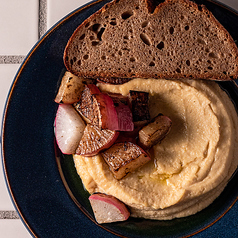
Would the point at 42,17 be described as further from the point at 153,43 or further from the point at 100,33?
the point at 153,43

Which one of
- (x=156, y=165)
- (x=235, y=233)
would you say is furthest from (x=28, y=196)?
(x=235, y=233)

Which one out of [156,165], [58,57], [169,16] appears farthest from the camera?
[58,57]

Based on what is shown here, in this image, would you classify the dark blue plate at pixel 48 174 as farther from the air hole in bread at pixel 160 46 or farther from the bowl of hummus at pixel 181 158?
the air hole in bread at pixel 160 46

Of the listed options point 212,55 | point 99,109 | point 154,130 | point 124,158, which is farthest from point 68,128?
point 212,55

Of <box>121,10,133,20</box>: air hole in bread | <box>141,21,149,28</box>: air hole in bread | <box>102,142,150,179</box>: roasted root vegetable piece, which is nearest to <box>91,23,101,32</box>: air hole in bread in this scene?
<box>121,10,133,20</box>: air hole in bread

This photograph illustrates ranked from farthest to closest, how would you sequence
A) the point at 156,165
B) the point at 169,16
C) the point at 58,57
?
the point at 58,57 → the point at 156,165 → the point at 169,16

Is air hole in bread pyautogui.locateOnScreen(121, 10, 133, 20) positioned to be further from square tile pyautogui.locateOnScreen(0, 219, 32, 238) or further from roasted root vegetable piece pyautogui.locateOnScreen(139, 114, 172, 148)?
square tile pyautogui.locateOnScreen(0, 219, 32, 238)

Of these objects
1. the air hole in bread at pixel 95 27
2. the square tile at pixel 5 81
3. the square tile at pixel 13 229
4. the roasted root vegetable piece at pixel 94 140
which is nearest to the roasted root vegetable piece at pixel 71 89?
the roasted root vegetable piece at pixel 94 140

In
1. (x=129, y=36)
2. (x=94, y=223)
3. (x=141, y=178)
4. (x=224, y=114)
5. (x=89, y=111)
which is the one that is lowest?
(x=94, y=223)

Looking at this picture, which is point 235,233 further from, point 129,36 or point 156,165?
point 129,36
